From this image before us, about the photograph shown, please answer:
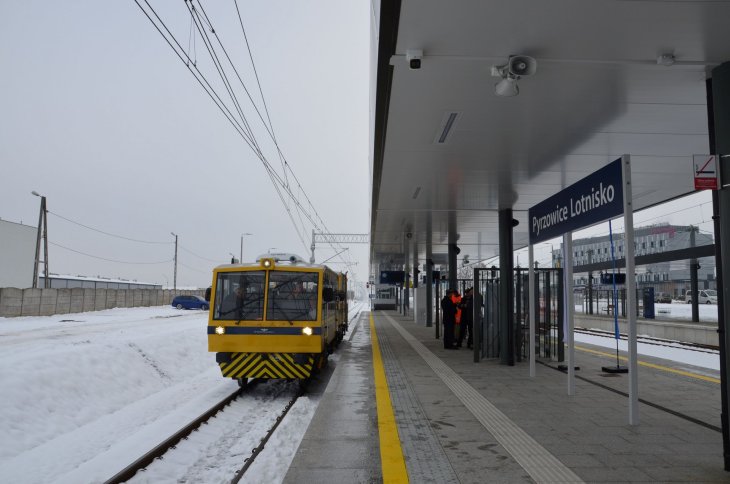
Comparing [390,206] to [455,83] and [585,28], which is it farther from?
[585,28]

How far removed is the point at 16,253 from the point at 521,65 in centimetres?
5147

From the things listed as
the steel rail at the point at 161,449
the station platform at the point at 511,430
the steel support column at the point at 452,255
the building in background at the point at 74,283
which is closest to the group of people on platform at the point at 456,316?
the steel support column at the point at 452,255

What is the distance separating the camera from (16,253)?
4550 centimetres

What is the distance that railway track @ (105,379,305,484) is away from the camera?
5.19 m

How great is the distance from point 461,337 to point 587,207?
8883 mm

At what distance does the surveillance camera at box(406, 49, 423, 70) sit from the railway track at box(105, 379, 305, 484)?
4309 millimetres

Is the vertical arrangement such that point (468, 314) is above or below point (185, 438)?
above

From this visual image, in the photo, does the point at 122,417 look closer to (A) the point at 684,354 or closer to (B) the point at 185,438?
(B) the point at 185,438

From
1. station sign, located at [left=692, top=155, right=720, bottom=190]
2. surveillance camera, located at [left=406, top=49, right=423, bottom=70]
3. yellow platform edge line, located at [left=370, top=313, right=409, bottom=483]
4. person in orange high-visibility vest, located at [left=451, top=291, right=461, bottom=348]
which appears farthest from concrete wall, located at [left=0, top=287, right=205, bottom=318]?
station sign, located at [left=692, top=155, right=720, bottom=190]

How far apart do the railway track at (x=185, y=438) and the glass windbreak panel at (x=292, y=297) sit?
152 cm

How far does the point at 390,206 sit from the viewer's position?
14320mm

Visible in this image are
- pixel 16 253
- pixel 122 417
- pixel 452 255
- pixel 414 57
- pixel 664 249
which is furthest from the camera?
pixel 16 253

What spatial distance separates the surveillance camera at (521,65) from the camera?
5246mm

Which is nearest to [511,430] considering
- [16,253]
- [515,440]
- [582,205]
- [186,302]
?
[515,440]
